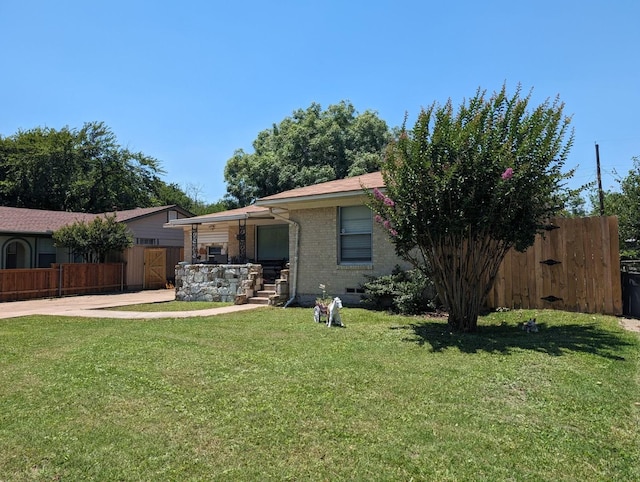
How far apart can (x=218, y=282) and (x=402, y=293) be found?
22.1 ft

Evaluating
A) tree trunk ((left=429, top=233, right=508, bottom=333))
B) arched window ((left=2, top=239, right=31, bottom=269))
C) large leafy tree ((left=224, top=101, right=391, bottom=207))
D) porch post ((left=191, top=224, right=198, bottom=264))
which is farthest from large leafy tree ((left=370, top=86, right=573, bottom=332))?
large leafy tree ((left=224, top=101, right=391, bottom=207))

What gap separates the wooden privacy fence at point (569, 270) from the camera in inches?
344

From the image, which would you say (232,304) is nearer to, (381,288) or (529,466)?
(381,288)

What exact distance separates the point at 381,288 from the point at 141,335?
5.43 metres

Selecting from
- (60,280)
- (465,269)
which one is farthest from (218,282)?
(465,269)

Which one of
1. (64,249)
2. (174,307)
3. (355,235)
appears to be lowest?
(174,307)

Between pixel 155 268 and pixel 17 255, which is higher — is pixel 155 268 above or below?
below

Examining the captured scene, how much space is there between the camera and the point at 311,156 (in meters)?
31.2

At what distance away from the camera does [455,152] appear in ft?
23.9

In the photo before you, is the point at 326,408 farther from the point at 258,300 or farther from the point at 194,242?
the point at 194,242

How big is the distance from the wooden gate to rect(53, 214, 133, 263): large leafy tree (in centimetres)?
189

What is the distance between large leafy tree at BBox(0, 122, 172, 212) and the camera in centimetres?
3244

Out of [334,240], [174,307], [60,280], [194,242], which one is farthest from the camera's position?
[60,280]

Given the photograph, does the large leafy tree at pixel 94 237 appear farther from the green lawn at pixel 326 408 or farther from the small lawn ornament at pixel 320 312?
the small lawn ornament at pixel 320 312
